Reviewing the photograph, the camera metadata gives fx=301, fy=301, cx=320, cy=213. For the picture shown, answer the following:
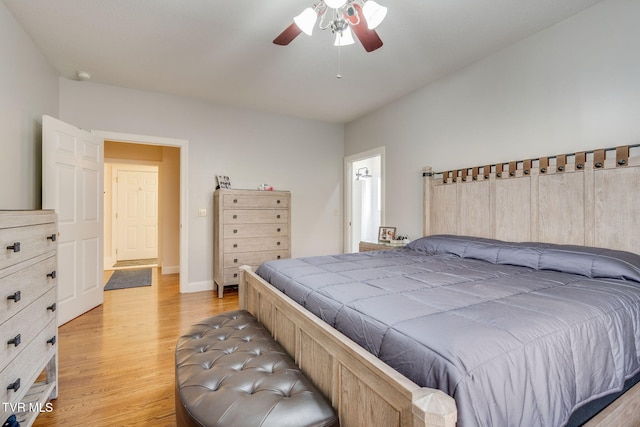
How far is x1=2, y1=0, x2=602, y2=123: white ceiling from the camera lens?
2.21 metres

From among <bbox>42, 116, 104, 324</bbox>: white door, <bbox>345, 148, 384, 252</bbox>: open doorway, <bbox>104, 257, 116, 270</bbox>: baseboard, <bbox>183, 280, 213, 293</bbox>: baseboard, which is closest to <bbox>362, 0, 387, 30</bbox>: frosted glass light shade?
<bbox>42, 116, 104, 324</bbox>: white door

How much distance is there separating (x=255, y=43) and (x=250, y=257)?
2.51m

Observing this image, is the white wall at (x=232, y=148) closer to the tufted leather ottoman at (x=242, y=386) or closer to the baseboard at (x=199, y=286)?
the baseboard at (x=199, y=286)

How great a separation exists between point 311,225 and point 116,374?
3300mm

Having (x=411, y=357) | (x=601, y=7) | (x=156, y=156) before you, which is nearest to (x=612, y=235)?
(x=601, y=7)

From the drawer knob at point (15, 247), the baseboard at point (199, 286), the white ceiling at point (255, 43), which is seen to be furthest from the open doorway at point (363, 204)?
the drawer knob at point (15, 247)

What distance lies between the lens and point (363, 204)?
212 inches

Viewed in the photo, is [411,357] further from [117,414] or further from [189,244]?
[189,244]

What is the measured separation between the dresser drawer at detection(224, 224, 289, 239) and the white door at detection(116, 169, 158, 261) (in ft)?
13.3

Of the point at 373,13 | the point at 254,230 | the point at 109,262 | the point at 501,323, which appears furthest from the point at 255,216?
the point at 109,262

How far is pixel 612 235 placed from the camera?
204cm

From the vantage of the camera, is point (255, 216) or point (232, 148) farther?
point (232, 148)

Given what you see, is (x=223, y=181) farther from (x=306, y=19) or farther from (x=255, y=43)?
(x=306, y=19)

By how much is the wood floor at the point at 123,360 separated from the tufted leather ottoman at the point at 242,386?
51 cm
